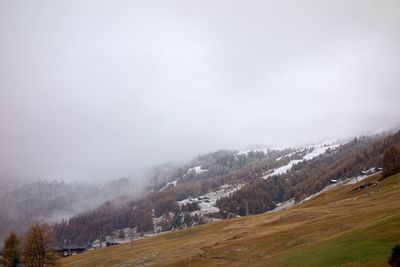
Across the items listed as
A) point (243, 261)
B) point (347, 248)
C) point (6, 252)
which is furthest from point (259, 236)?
point (6, 252)

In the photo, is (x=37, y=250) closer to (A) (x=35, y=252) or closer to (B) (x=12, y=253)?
(A) (x=35, y=252)

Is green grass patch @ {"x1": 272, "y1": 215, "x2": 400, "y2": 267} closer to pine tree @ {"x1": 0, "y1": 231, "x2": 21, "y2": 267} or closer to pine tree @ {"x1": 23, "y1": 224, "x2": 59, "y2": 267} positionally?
pine tree @ {"x1": 23, "y1": 224, "x2": 59, "y2": 267}

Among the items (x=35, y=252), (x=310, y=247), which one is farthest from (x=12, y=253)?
(x=310, y=247)

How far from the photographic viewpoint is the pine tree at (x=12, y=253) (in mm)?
89375

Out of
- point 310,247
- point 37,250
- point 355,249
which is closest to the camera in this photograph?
point 355,249

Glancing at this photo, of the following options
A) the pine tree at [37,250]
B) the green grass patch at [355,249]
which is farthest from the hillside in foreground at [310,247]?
the pine tree at [37,250]

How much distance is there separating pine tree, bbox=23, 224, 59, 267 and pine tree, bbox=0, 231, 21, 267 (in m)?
2.27

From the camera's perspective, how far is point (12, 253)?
91.1 m

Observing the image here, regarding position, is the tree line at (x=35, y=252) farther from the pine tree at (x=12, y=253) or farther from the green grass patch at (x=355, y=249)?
the green grass patch at (x=355, y=249)

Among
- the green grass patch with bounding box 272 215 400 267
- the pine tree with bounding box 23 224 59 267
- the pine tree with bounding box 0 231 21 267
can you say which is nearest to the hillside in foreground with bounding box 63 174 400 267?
the green grass patch with bounding box 272 215 400 267

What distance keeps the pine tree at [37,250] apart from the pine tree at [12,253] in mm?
2266

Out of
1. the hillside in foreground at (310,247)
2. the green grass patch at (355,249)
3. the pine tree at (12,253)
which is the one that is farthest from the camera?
the pine tree at (12,253)

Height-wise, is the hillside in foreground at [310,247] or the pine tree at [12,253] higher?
the pine tree at [12,253]

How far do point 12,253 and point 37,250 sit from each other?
7.96 meters
